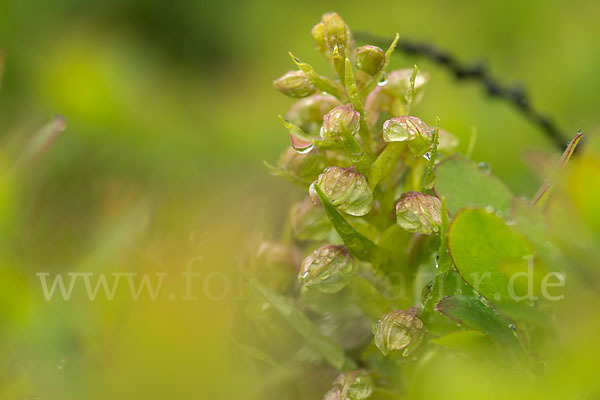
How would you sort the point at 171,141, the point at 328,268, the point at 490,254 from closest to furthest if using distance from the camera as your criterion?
the point at 490,254
the point at 328,268
the point at 171,141

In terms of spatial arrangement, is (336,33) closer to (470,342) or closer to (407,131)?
(407,131)

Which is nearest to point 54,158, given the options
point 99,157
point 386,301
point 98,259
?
point 99,157

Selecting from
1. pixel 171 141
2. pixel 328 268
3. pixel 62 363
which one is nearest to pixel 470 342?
pixel 328 268

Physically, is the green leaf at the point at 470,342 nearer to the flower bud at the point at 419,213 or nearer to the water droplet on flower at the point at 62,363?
the flower bud at the point at 419,213

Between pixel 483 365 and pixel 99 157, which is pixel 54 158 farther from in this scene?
pixel 483 365

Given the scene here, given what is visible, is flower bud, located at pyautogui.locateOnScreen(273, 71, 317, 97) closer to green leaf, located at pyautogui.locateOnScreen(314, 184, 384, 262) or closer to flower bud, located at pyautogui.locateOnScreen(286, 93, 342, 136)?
flower bud, located at pyautogui.locateOnScreen(286, 93, 342, 136)

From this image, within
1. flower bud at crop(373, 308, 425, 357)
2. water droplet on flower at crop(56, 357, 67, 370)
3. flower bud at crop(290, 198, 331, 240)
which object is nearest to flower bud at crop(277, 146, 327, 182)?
flower bud at crop(290, 198, 331, 240)

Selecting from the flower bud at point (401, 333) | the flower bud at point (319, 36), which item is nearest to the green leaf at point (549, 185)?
the flower bud at point (401, 333)
